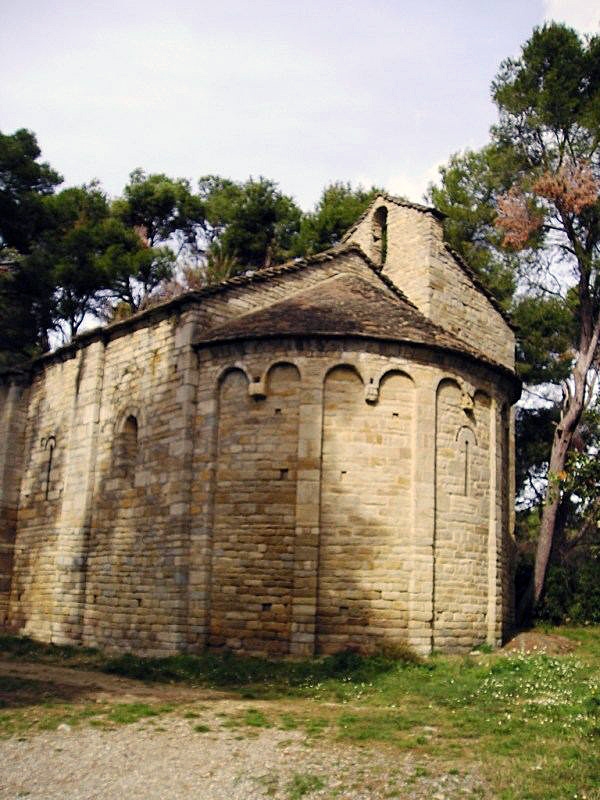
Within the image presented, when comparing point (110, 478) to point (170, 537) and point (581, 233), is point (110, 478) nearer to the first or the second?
point (170, 537)

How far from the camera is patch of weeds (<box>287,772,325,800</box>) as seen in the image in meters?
7.49

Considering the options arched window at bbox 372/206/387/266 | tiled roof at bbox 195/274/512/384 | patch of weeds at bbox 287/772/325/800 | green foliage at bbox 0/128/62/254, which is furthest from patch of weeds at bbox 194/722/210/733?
green foliage at bbox 0/128/62/254

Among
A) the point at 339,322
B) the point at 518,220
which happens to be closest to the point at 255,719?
the point at 339,322

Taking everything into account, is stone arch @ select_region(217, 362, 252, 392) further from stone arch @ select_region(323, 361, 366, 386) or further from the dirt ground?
the dirt ground

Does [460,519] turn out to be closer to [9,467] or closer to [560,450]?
[560,450]

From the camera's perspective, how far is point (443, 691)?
12.1 m

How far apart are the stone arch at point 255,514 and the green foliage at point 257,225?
57.1ft

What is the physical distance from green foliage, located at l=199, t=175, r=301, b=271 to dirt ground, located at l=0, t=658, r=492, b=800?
932 inches

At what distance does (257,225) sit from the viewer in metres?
32.8

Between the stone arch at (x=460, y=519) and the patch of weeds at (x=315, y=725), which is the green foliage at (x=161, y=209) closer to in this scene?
the stone arch at (x=460, y=519)

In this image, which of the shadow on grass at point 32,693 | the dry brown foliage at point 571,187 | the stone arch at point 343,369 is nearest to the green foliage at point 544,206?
the dry brown foliage at point 571,187

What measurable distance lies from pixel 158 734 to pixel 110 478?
873cm

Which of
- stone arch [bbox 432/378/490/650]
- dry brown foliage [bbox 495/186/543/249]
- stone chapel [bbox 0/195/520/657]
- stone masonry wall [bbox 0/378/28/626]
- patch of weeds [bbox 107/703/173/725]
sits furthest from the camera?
dry brown foliage [bbox 495/186/543/249]

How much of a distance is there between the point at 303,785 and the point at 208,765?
1105 mm
